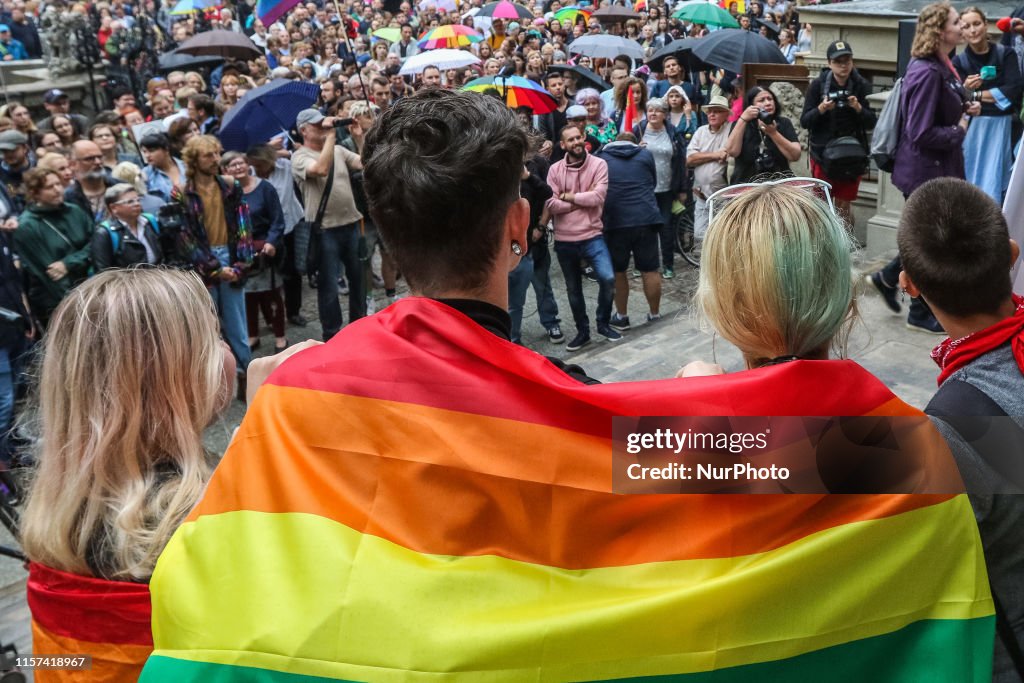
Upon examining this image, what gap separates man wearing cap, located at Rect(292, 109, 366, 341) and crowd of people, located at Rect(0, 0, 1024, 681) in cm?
2

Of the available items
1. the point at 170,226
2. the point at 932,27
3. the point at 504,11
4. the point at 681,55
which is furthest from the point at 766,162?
the point at 504,11

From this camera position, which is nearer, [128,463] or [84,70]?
[128,463]

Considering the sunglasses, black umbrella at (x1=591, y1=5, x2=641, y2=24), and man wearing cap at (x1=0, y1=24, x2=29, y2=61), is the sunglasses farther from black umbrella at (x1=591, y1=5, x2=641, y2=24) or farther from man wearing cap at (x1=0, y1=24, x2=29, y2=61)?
man wearing cap at (x1=0, y1=24, x2=29, y2=61)

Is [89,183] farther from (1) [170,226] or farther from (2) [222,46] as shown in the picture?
(2) [222,46]

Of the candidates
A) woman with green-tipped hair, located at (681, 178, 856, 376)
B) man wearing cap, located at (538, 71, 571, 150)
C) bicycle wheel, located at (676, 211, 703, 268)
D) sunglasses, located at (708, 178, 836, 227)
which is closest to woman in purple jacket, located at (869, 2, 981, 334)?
bicycle wheel, located at (676, 211, 703, 268)

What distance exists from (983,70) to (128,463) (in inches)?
289

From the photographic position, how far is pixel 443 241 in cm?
189

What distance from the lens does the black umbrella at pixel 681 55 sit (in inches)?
508

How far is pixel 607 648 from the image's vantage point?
62.9 inches

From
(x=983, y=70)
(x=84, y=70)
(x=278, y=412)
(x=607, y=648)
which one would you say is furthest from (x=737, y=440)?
(x=84, y=70)

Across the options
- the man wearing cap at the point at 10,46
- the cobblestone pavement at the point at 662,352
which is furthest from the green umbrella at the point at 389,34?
the cobblestone pavement at the point at 662,352

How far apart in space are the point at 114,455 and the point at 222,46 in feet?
42.5

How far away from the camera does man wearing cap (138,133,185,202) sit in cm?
784

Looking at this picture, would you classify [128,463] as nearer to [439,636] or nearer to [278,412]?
[278,412]
